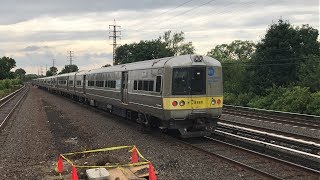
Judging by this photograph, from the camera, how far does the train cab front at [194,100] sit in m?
14.4

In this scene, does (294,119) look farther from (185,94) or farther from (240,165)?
A: (240,165)

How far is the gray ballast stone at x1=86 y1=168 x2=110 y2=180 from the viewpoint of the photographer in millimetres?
8887

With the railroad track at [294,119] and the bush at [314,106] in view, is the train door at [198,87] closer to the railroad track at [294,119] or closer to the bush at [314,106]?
the railroad track at [294,119]

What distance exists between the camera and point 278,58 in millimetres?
38719

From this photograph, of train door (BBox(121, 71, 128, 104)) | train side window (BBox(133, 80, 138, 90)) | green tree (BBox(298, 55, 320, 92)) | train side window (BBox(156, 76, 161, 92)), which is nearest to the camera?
train side window (BBox(156, 76, 161, 92))

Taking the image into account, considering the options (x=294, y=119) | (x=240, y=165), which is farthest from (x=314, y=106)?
(x=240, y=165)

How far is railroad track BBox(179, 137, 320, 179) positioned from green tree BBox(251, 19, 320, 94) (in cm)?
2510

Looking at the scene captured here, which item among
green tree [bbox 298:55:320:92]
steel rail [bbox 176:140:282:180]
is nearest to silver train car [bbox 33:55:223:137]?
steel rail [bbox 176:140:282:180]

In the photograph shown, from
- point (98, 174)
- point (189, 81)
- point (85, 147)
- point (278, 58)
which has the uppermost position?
point (278, 58)

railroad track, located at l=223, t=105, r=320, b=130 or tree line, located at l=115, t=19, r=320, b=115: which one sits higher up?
tree line, located at l=115, t=19, r=320, b=115

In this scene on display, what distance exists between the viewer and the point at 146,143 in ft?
48.8

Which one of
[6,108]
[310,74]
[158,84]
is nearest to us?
[158,84]

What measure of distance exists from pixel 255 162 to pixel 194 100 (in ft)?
13.5

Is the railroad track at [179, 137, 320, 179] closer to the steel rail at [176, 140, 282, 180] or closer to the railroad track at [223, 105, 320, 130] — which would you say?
the steel rail at [176, 140, 282, 180]
